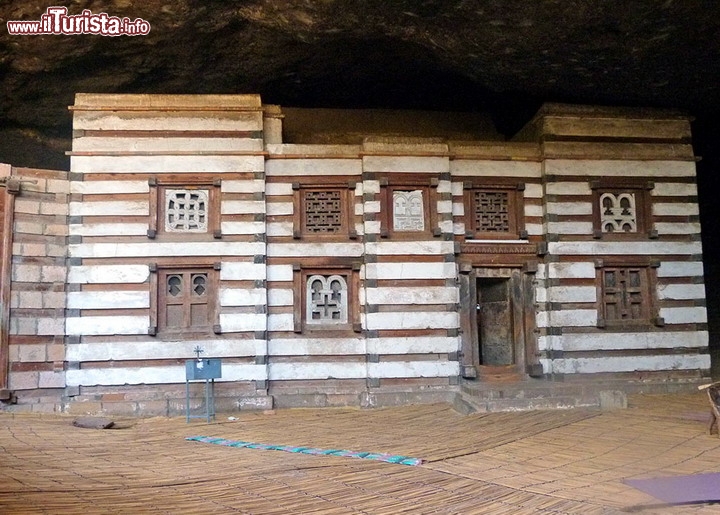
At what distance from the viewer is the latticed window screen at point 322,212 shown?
1119cm

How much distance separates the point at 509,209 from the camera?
11.6 m

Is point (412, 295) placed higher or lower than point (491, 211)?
lower

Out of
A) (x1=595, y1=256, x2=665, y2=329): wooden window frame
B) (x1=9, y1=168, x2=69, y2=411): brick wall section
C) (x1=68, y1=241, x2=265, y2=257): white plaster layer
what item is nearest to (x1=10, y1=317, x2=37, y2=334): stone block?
(x1=9, y1=168, x2=69, y2=411): brick wall section

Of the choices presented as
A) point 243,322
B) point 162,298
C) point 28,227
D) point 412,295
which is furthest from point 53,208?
point 412,295

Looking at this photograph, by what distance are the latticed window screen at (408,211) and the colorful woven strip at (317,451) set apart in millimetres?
4820

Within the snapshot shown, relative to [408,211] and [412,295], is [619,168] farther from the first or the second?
[412,295]

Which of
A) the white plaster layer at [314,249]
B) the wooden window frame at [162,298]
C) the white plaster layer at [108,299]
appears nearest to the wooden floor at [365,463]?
the wooden window frame at [162,298]

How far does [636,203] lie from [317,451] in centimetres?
781

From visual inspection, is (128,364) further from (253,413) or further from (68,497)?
(68,497)

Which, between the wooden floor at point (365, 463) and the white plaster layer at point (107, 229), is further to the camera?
the white plaster layer at point (107, 229)

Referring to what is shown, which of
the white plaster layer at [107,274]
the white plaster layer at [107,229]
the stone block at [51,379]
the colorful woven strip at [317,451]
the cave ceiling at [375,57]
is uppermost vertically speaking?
the cave ceiling at [375,57]

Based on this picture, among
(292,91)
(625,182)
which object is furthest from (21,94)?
(625,182)

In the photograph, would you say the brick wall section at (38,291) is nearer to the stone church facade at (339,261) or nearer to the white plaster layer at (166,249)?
the stone church facade at (339,261)

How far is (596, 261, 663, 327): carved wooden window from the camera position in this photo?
37.6 feet
